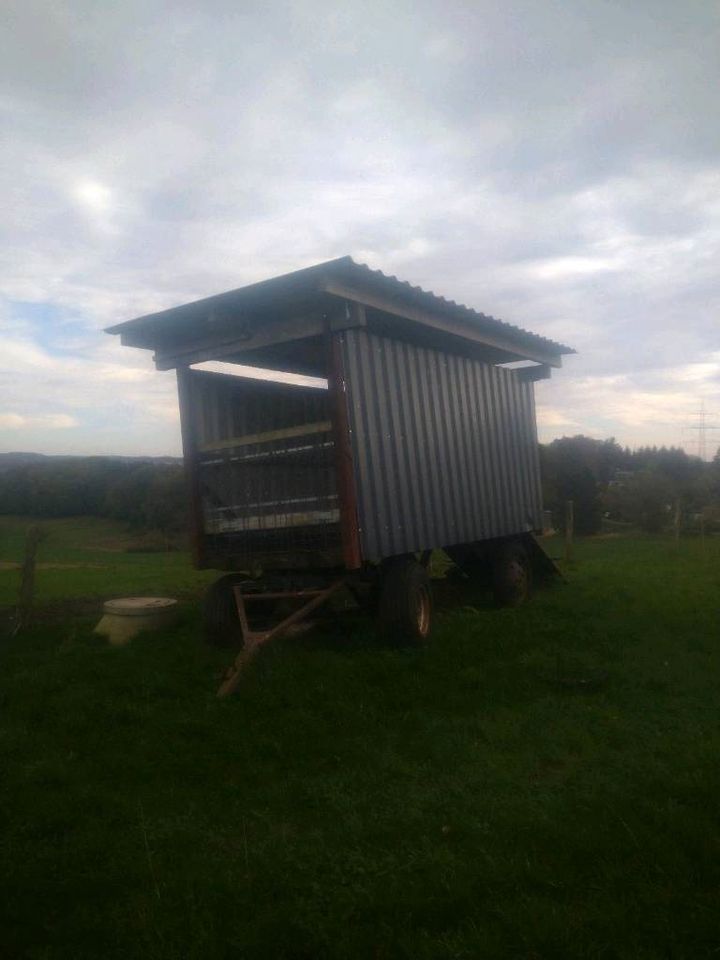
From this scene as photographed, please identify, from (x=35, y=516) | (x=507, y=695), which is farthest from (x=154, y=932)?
(x=35, y=516)

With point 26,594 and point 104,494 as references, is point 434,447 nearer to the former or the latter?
point 26,594

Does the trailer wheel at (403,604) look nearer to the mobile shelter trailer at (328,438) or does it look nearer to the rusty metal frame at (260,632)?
the mobile shelter trailer at (328,438)

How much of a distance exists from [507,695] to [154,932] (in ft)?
12.1

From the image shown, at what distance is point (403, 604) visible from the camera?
778 centimetres

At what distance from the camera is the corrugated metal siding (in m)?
7.86

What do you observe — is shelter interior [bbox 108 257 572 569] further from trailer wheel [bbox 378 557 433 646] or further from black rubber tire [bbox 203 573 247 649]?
trailer wheel [bbox 378 557 433 646]

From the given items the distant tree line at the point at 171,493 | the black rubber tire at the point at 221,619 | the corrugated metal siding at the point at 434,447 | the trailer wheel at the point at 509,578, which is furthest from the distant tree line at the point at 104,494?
the black rubber tire at the point at 221,619

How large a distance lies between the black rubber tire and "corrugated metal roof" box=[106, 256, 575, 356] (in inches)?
114

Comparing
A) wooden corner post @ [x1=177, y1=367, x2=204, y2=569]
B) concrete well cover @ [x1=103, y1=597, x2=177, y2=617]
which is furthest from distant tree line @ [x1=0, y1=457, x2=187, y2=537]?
wooden corner post @ [x1=177, y1=367, x2=204, y2=569]

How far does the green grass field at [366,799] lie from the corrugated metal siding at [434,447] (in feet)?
4.90

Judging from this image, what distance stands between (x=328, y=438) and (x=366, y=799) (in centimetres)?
410

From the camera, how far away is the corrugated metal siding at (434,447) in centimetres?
786

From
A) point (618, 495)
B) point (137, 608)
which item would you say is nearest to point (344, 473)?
point (137, 608)

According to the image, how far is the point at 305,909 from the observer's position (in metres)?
3.20
